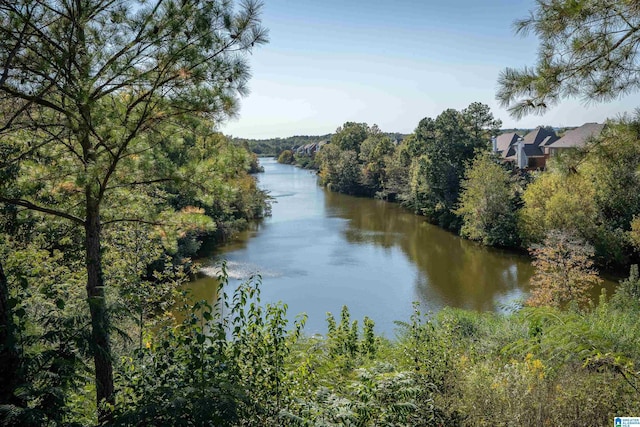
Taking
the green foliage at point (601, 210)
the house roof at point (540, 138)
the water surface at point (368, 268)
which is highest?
the house roof at point (540, 138)

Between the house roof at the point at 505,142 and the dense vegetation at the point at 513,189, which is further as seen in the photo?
the house roof at the point at 505,142

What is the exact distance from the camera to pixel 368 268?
63.5 feet

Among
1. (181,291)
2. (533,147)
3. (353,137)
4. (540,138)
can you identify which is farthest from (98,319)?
(353,137)

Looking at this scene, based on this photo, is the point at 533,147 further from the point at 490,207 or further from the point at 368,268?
the point at 368,268

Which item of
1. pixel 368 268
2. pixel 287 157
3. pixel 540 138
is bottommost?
pixel 368 268

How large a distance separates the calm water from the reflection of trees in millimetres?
38

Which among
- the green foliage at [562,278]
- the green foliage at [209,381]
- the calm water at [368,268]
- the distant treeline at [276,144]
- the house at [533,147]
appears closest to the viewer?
the green foliage at [209,381]

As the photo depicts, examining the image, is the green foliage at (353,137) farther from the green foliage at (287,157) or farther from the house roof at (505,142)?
the green foliage at (287,157)

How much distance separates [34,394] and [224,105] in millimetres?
3309

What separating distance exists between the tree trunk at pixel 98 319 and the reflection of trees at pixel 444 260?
40.0 ft

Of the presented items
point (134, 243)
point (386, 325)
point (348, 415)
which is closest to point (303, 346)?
point (348, 415)

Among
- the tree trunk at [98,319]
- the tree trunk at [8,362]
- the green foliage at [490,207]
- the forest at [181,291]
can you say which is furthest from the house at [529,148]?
the tree trunk at [8,362]

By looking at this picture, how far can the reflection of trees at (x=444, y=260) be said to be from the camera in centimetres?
1631

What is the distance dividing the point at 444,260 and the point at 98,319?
1909 cm
